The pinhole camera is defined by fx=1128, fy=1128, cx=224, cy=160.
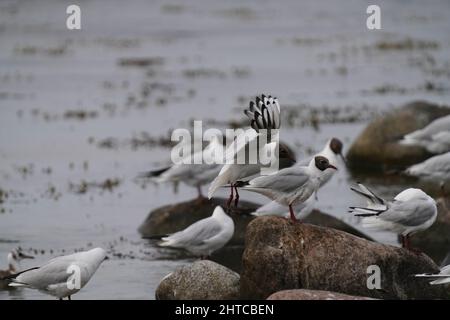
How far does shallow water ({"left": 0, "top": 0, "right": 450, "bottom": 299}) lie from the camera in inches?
747

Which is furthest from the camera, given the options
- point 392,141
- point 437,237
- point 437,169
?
point 392,141

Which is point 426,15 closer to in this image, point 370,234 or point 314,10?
point 314,10

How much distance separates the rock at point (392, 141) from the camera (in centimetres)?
2325

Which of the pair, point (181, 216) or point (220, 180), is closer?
point (220, 180)

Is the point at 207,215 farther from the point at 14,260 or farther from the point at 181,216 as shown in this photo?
the point at 14,260

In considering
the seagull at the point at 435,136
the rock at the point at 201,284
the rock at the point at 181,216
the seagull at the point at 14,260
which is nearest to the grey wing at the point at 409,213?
the rock at the point at 201,284

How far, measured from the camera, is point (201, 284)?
14.1 meters

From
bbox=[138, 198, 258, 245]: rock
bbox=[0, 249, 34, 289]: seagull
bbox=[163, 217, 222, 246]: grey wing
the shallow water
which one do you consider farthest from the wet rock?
bbox=[0, 249, 34, 289]: seagull

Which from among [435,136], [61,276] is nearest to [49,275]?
[61,276]

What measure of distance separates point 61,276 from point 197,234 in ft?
7.76

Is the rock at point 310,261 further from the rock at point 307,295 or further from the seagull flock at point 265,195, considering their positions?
the rock at point 307,295

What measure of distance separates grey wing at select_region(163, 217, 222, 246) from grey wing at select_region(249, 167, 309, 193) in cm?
199

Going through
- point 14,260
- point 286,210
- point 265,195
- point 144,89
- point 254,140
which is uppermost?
point 254,140
